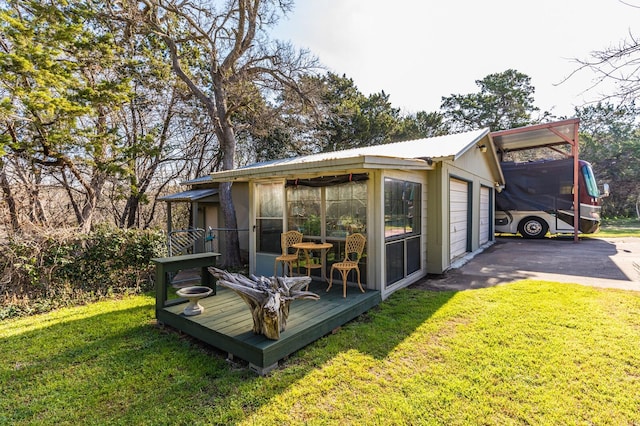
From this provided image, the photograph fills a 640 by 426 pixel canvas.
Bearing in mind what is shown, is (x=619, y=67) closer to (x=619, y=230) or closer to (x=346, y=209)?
(x=346, y=209)

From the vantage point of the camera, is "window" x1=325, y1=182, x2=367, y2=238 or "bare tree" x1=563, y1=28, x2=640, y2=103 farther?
"window" x1=325, y1=182, x2=367, y2=238

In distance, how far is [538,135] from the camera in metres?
10.2

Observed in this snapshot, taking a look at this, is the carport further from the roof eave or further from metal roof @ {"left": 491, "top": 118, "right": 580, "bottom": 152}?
the roof eave

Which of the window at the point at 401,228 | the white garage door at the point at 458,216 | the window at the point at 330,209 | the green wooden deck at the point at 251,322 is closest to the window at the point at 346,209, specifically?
the window at the point at 330,209

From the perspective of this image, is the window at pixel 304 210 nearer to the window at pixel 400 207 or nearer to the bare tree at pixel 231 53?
the window at pixel 400 207

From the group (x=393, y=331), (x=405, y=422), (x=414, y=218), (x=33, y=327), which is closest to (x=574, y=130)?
(x=414, y=218)

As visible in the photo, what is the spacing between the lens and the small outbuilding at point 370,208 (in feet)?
15.1

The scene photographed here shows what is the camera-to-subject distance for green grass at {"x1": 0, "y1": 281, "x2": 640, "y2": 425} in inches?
90.1

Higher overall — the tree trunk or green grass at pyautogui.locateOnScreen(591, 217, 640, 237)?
the tree trunk

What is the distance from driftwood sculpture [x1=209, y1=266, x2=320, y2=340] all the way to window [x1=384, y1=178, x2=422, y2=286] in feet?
7.09

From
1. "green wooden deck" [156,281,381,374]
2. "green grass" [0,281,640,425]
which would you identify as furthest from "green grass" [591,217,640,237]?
"green wooden deck" [156,281,381,374]

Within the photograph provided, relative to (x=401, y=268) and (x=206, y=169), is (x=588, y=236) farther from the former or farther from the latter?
(x=206, y=169)

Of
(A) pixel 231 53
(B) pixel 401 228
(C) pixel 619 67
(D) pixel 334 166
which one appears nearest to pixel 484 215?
(B) pixel 401 228

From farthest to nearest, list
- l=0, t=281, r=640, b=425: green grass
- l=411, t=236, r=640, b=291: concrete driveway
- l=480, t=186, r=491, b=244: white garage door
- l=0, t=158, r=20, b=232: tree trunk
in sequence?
l=480, t=186, r=491, b=244: white garage door, l=0, t=158, r=20, b=232: tree trunk, l=411, t=236, r=640, b=291: concrete driveway, l=0, t=281, r=640, b=425: green grass
